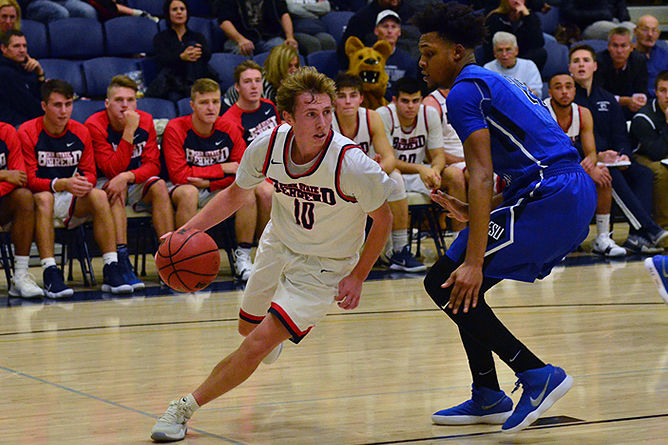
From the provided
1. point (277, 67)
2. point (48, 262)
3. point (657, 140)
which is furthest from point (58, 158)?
point (657, 140)

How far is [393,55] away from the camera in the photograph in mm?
9148

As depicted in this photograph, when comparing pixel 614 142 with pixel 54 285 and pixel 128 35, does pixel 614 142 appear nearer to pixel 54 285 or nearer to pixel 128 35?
pixel 128 35

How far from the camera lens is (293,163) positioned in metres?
3.56

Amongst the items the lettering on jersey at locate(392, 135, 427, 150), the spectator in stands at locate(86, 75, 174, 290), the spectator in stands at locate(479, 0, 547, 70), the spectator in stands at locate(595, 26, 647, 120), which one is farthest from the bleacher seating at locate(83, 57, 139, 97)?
the spectator in stands at locate(595, 26, 647, 120)

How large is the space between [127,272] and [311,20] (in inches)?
166

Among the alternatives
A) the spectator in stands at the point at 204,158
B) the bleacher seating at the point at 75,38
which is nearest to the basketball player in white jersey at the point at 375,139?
the spectator in stands at the point at 204,158

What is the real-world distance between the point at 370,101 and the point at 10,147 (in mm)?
3205

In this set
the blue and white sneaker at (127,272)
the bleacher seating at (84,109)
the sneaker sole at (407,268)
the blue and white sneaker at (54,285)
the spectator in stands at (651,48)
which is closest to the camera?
the blue and white sneaker at (54,285)

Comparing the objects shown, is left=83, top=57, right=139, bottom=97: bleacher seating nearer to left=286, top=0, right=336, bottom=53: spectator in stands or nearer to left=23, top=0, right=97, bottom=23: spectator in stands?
left=23, top=0, right=97, bottom=23: spectator in stands

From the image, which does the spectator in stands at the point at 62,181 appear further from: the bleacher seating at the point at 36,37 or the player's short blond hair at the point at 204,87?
the bleacher seating at the point at 36,37

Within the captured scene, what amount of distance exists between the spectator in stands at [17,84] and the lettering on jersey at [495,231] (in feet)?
18.3

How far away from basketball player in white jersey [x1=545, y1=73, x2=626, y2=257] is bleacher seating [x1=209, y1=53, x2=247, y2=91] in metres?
2.97

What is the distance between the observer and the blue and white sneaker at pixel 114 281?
22.4 feet

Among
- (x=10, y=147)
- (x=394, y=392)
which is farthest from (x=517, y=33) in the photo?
(x=394, y=392)
